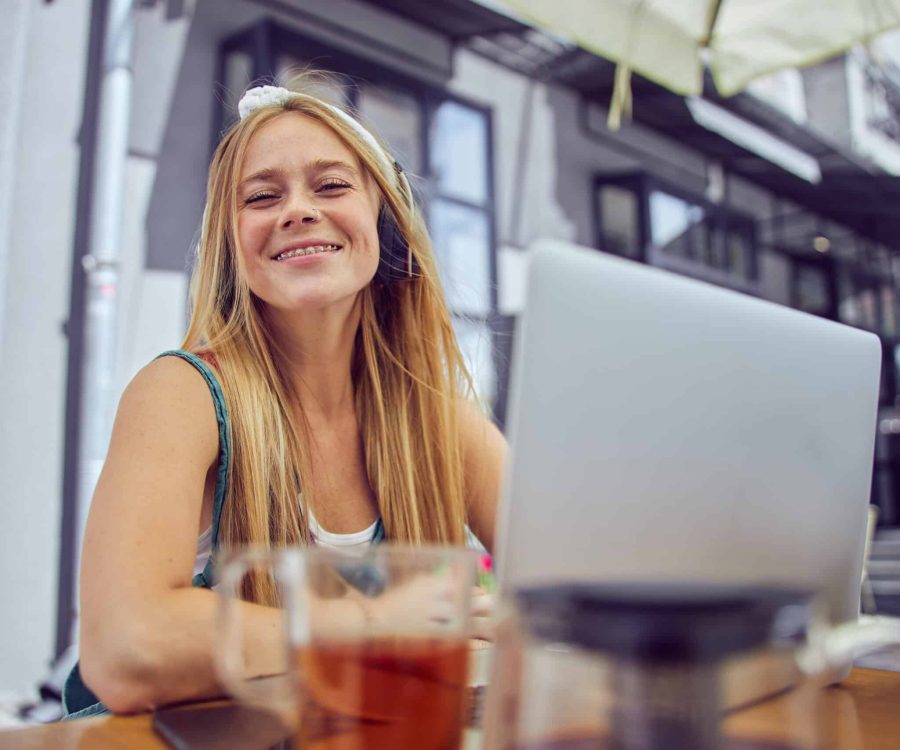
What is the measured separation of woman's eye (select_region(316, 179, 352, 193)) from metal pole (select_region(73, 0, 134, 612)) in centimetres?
187

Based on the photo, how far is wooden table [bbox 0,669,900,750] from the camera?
14.2 inches

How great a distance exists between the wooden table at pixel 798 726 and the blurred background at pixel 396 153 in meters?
1.07

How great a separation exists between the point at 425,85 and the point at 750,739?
437cm

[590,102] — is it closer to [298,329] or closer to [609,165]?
[609,165]

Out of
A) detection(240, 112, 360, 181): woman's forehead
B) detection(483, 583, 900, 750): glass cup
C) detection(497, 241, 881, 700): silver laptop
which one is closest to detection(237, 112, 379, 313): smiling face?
detection(240, 112, 360, 181): woman's forehead

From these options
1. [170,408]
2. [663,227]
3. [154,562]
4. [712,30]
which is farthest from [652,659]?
[663,227]

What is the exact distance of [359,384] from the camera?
4.91ft

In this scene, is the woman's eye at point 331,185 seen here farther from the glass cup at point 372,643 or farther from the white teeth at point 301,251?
the glass cup at point 372,643

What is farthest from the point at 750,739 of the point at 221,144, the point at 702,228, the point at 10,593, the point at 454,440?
the point at 702,228

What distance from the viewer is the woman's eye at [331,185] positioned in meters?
1.37

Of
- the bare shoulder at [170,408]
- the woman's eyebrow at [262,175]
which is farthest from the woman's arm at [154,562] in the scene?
the woman's eyebrow at [262,175]

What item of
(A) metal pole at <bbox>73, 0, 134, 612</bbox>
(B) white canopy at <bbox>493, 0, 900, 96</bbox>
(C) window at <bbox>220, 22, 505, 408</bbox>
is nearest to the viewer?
(B) white canopy at <bbox>493, 0, 900, 96</bbox>

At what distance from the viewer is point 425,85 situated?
14.4 feet

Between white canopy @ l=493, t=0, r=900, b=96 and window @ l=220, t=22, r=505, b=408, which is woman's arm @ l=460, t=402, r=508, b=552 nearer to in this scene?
white canopy @ l=493, t=0, r=900, b=96
